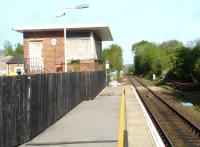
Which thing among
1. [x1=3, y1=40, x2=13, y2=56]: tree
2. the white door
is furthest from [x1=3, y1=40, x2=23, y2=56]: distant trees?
the white door

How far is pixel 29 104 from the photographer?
12.2m

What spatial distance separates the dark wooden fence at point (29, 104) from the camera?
10.3m

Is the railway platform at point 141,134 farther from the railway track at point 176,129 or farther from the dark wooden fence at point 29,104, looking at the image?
the dark wooden fence at point 29,104

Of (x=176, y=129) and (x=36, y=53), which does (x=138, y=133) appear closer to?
(x=176, y=129)

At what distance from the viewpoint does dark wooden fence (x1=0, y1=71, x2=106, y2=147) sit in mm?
10305

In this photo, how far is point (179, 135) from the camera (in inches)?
723

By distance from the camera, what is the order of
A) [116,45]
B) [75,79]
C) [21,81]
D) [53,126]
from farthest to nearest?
[116,45] → [75,79] → [53,126] → [21,81]

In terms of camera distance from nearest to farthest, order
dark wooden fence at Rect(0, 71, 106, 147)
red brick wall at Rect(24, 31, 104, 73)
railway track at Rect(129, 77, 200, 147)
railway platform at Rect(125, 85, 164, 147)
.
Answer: dark wooden fence at Rect(0, 71, 106, 147) < railway platform at Rect(125, 85, 164, 147) < railway track at Rect(129, 77, 200, 147) < red brick wall at Rect(24, 31, 104, 73)

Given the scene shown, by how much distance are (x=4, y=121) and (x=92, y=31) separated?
31863 mm

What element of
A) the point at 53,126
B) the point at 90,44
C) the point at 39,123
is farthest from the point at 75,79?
the point at 90,44

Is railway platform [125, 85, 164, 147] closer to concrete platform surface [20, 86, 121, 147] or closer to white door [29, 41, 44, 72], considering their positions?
concrete platform surface [20, 86, 121, 147]

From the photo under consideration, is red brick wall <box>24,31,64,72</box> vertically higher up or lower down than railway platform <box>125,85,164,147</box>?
higher up

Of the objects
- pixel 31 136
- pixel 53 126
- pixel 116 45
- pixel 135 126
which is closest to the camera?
pixel 31 136

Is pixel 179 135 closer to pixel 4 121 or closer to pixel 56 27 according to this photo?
pixel 4 121
